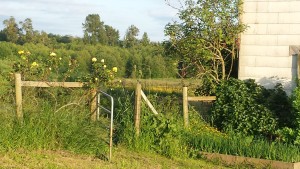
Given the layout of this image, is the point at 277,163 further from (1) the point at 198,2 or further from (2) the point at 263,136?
(1) the point at 198,2

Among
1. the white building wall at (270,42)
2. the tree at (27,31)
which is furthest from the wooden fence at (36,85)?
the tree at (27,31)

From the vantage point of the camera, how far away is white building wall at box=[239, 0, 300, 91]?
13031mm

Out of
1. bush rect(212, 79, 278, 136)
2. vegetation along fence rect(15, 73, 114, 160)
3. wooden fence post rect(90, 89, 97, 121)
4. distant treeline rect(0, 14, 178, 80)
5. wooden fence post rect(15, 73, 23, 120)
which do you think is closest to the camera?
vegetation along fence rect(15, 73, 114, 160)

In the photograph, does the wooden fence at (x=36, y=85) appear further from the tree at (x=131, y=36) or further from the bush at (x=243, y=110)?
the tree at (x=131, y=36)

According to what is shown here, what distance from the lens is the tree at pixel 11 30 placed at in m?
51.1

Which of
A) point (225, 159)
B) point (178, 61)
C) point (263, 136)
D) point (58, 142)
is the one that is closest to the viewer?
point (58, 142)

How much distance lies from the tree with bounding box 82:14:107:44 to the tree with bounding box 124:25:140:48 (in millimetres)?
7890

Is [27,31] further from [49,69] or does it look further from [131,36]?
[49,69]

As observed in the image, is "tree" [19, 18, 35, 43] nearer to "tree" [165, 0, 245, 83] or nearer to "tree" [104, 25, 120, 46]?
"tree" [104, 25, 120, 46]

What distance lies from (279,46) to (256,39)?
0.67 metres

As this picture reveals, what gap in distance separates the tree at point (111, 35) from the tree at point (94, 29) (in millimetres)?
676

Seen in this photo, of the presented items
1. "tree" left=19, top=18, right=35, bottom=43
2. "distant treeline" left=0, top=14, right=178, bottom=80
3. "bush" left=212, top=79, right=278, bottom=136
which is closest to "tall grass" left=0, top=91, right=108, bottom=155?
"bush" left=212, top=79, right=278, bottom=136

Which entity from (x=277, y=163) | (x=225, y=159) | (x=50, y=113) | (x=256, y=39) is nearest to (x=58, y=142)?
(x=50, y=113)

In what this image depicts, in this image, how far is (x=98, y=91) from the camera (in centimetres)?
1059
